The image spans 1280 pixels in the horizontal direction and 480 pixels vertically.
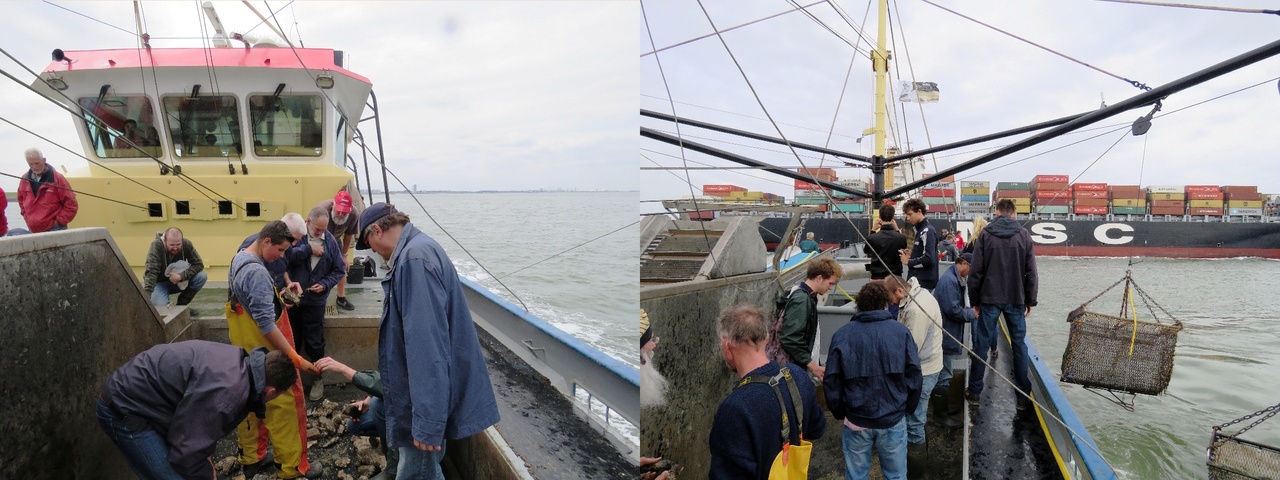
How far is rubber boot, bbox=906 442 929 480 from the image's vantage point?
146 inches

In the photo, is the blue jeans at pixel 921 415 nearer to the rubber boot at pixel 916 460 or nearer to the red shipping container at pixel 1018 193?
the rubber boot at pixel 916 460

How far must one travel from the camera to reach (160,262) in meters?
4.36

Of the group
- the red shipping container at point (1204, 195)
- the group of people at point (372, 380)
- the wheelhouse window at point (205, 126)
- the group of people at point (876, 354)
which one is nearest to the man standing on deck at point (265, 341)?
the group of people at point (372, 380)

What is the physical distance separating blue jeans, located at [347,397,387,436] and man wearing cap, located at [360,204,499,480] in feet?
1.55

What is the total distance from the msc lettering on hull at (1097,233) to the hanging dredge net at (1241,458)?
32.9 metres

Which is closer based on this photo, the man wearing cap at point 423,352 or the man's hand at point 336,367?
the man wearing cap at point 423,352

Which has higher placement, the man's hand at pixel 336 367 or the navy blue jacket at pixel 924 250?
the navy blue jacket at pixel 924 250

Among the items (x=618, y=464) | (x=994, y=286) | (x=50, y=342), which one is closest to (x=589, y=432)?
(x=618, y=464)

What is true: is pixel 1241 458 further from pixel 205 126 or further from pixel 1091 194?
pixel 1091 194

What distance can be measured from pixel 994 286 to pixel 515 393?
3385mm

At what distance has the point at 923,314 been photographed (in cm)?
350

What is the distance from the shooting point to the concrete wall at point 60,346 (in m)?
2.27

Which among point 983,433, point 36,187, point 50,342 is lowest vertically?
point 983,433

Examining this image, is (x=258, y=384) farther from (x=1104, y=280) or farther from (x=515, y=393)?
(x=1104, y=280)
